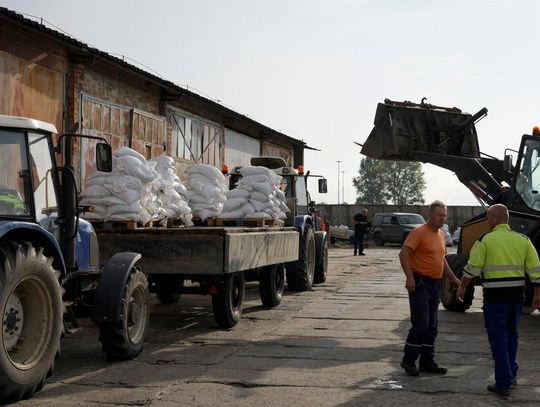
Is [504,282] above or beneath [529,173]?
beneath

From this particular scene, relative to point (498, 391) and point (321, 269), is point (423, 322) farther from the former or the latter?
point (321, 269)

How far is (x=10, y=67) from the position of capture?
13547 millimetres

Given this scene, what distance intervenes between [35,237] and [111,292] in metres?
1.14

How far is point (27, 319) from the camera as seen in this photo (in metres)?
A: 6.17

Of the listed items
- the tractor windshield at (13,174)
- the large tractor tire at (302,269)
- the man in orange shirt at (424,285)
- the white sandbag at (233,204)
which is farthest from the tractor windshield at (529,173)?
the tractor windshield at (13,174)

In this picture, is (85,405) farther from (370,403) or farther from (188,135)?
(188,135)

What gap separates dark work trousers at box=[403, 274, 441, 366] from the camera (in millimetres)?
7184

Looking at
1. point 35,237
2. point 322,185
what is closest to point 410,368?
point 35,237

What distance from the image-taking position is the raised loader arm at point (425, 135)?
42.2 ft

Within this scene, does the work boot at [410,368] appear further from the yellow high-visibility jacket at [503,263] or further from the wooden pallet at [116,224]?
the wooden pallet at [116,224]

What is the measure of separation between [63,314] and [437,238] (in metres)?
3.68

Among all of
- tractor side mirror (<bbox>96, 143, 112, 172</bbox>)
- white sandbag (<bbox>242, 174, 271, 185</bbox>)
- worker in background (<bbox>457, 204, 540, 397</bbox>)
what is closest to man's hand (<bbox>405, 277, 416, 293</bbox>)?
worker in background (<bbox>457, 204, 540, 397</bbox>)

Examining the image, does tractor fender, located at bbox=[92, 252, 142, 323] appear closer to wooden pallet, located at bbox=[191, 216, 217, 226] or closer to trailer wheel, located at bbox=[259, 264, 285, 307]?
wooden pallet, located at bbox=[191, 216, 217, 226]

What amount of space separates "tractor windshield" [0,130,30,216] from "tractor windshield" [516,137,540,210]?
747 centimetres
